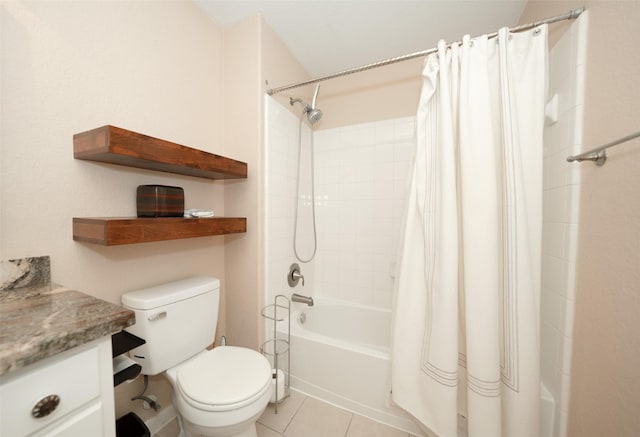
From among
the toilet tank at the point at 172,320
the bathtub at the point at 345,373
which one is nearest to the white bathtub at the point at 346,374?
the bathtub at the point at 345,373

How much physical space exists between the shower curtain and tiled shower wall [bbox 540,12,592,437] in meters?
0.11

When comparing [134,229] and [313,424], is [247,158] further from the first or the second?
[313,424]

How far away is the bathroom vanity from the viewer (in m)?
0.44

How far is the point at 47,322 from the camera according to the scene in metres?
0.56

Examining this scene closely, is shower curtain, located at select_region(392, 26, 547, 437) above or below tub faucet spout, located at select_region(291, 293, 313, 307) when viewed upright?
above

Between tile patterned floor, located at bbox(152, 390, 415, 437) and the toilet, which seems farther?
tile patterned floor, located at bbox(152, 390, 415, 437)

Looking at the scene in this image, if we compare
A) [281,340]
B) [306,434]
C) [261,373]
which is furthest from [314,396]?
[261,373]

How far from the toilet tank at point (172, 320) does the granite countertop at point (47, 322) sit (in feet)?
0.90

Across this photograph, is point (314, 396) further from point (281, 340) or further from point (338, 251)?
point (338, 251)

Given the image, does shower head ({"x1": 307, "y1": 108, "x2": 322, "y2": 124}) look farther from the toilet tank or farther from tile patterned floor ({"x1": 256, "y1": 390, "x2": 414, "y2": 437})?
tile patterned floor ({"x1": 256, "y1": 390, "x2": 414, "y2": 437})

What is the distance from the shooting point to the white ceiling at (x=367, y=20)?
1.32m

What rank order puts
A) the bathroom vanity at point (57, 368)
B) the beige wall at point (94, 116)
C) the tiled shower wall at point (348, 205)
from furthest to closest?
the tiled shower wall at point (348, 205) → the beige wall at point (94, 116) → the bathroom vanity at point (57, 368)

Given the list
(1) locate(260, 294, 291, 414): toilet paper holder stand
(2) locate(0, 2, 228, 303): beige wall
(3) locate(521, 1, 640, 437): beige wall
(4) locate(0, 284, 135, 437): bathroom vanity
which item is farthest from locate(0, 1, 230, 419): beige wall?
(3) locate(521, 1, 640, 437): beige wall

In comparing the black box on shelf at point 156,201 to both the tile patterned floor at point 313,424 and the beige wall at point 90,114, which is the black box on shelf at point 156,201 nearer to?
the beige wall at point 90,114
